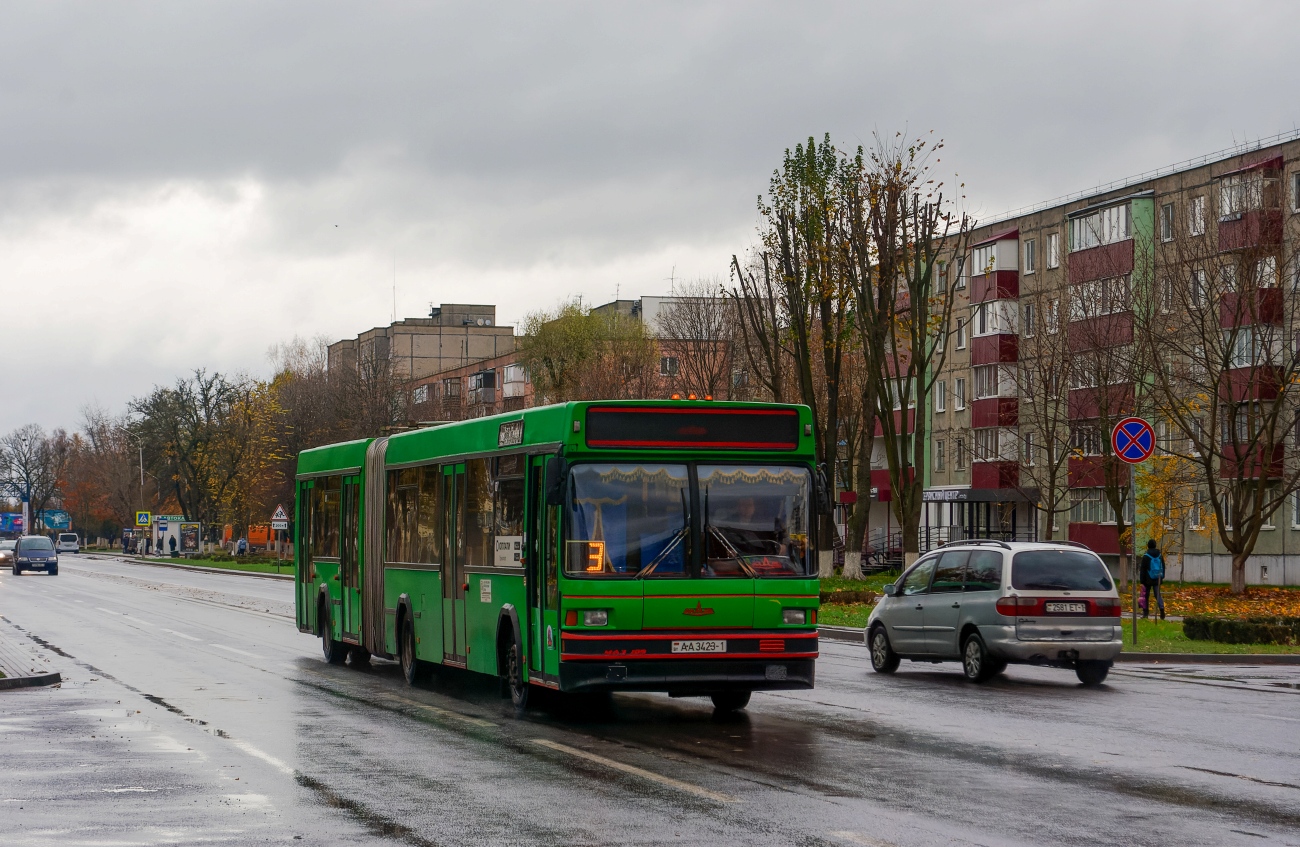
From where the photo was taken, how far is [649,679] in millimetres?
14828

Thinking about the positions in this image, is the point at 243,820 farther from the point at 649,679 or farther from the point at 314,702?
the point at 314,702

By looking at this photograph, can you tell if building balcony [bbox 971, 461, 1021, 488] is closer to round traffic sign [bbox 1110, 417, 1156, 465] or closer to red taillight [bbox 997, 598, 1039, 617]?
round traffic sign [bbox 1110, 417, 1156, 465]

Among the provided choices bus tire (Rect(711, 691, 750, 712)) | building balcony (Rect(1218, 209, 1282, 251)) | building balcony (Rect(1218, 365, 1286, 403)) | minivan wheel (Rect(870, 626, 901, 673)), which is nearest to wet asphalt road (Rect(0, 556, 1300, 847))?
bus tire (Rect(711, 691, 750, 712))

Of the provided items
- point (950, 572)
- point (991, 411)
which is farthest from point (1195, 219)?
point (950, 572)

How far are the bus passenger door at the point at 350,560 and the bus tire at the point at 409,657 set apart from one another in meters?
2.22

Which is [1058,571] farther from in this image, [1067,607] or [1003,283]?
Answer: [1003,283]

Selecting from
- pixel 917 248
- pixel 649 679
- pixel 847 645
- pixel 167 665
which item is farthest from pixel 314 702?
pixel 917 248

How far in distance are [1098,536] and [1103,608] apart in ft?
153

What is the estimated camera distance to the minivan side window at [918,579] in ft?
72.6

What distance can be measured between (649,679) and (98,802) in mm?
5347

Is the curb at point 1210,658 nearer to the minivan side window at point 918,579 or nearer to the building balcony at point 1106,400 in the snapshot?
the minivan side window at point 918,579

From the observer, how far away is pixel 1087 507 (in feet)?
219

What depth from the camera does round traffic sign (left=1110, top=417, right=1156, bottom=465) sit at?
25516 millimetres

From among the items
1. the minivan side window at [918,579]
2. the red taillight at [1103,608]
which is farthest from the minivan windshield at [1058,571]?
the minivan side window at [918,579]
